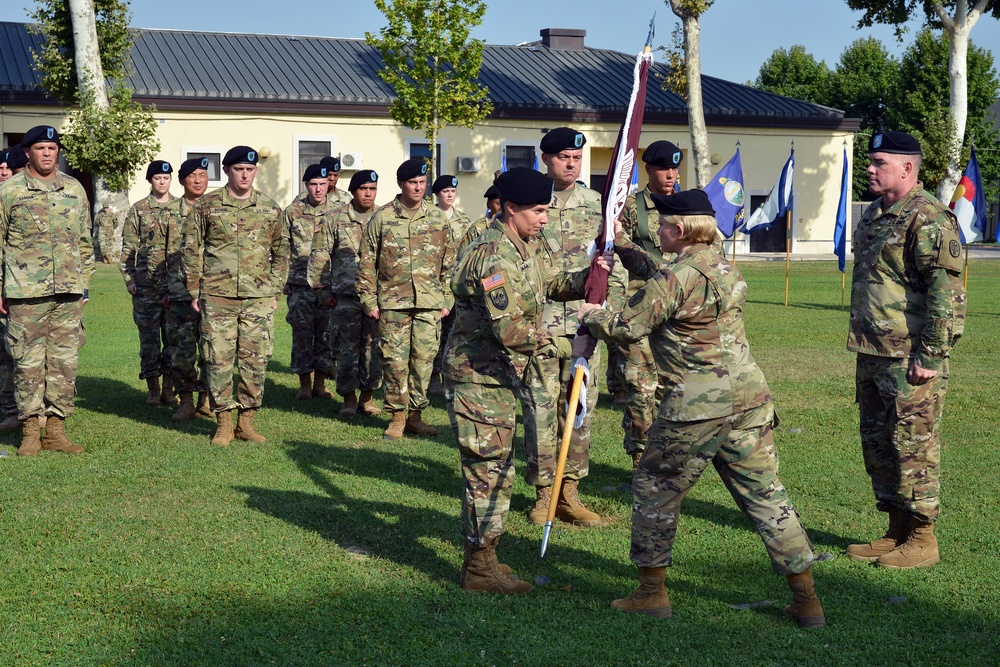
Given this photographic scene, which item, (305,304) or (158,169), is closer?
(158,169)

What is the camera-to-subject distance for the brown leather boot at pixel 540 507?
7.23 m

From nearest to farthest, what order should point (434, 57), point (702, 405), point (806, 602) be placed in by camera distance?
point (702, 405), point (806, 602), point (434, 57)

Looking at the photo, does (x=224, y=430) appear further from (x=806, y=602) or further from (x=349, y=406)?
(x=806, y=602)

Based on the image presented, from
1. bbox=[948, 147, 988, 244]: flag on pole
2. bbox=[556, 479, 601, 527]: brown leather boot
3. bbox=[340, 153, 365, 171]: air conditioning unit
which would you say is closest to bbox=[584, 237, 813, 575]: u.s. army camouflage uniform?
bbox=[556, 479, 601, 527]: brown leather boot

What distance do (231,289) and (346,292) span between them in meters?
1.91

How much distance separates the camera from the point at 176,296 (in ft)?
35.7

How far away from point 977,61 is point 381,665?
6440cm

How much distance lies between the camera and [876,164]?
642 centimetres

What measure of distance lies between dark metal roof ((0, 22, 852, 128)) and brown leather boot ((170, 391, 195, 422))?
25.6m

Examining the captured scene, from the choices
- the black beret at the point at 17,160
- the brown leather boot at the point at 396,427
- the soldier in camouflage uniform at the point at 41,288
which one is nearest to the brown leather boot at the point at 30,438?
the soldier in camouflage uniform at the point at 41,288

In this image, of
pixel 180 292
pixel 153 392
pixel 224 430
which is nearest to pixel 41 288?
pixel 224 430

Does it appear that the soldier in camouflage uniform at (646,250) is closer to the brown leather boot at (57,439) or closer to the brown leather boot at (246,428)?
the brown leather boot at (246,428)

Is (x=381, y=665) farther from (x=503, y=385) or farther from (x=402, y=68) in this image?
(x=402, y=68)

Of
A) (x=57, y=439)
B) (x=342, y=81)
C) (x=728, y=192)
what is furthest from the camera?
(x=342, y=81)
